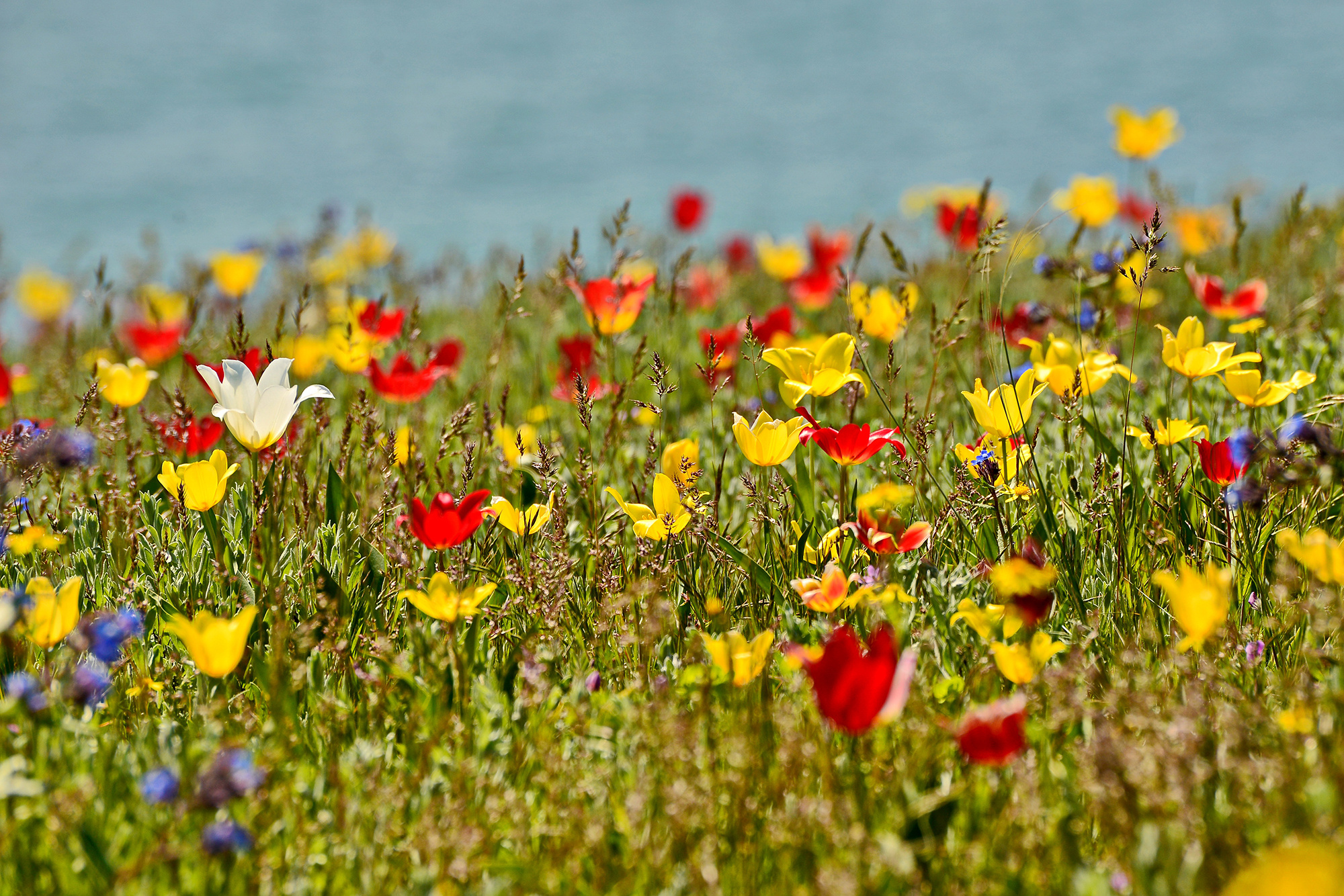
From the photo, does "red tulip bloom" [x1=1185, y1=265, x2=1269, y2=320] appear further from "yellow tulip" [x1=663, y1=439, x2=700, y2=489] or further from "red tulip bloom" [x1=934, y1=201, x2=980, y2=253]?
"yellow tulip" [x1=663, y1=439, x2=700, y2=489]

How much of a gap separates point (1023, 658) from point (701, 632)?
22.4 inches

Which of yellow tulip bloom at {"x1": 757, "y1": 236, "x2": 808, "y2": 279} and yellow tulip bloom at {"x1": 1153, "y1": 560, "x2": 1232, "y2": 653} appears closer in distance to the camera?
yellow tulip bloom at {"x1": 1153, "y1": 560, "x2": 1232, "y2": 653}

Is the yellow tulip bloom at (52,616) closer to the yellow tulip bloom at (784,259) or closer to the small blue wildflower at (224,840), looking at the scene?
the small blue wildflower at (224,840)

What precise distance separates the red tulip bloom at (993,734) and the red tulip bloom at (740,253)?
6.00 metres

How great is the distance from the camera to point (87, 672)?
1728mm

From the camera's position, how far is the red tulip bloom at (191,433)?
287 centimetres

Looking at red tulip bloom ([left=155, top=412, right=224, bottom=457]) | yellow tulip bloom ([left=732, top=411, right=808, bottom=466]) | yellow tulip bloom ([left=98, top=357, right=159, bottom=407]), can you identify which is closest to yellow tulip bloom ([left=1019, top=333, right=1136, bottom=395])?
yellow tulip bloom ([left=732, top=411, right=808, bottom=466])

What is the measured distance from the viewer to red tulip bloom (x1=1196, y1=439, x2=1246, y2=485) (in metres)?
2.35

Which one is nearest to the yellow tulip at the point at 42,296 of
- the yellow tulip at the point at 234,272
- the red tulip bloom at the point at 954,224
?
the yellow tulip at the point at 234,272

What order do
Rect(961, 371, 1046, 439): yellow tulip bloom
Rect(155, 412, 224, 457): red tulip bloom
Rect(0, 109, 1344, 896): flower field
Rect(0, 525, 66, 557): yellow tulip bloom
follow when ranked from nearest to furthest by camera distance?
Rect(0, 109, 1344, 896): flower field < Rect(0, 525, 66, 557): yellow tulip bloom < Rect(961, 371, 1046, 439): yellow tulip bloom < Rect(155, 412, 224, 457): red tulip bloom

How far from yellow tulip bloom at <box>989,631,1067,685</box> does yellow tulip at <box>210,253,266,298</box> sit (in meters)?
4.74

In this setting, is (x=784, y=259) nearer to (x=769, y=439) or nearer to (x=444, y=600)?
(x=769, y=439)

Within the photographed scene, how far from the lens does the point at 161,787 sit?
1494 mm

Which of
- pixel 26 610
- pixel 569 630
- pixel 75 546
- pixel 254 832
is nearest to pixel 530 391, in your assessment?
pixel 75 546
